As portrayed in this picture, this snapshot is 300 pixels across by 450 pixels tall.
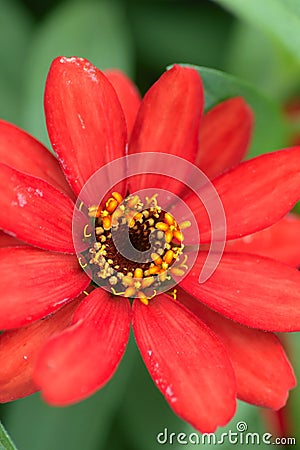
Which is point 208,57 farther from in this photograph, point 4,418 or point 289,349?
point 4,418

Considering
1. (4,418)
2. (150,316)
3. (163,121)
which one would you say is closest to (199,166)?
(163,121)

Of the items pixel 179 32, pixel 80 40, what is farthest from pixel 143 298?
pixel 179 32

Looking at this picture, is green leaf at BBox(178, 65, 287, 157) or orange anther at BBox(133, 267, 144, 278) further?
green leaf at BBox(178, 65, 287, 157)

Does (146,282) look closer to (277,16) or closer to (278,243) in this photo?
(278,243)

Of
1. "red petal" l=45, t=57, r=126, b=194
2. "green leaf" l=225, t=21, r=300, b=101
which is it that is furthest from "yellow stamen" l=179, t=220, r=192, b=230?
"green leaf" l=225, t=21, r=300, b=101

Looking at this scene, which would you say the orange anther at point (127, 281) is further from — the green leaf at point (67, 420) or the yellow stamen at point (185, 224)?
the green leaf at point (67, 420)

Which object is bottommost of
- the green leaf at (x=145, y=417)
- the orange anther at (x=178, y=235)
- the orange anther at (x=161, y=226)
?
the green leaf at (x=145, y=417)

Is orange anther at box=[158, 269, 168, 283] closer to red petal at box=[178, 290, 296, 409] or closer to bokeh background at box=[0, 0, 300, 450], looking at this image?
red petal at box=[178, 290, 296, 409]

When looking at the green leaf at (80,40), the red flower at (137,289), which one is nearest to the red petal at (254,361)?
the red flower at (137,289)
